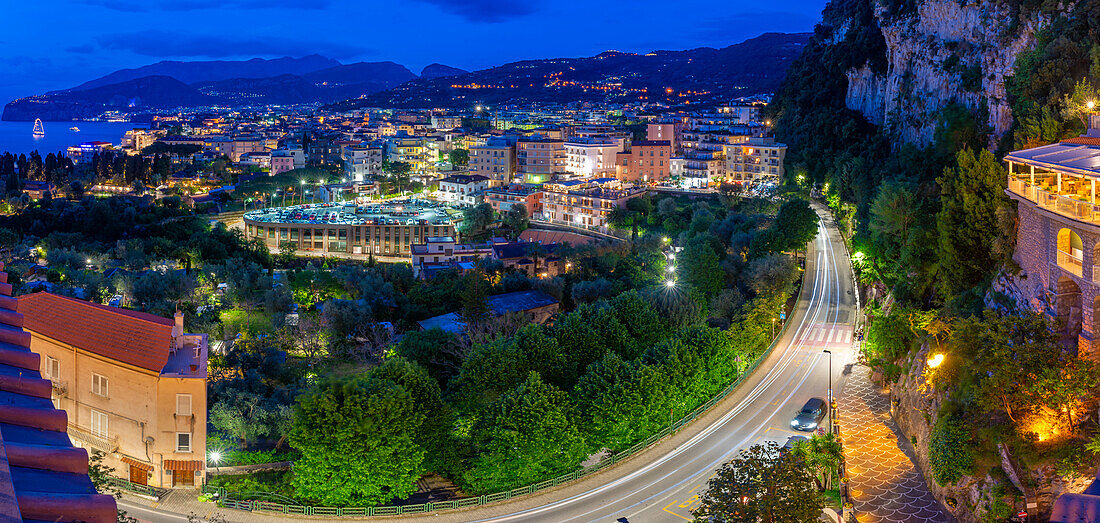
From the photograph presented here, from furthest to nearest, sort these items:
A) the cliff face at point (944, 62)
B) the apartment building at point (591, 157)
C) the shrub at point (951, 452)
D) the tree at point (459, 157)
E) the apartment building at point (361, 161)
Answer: the apartment building at point (361, 161), the tree at point (459, 157), the apartment building at point (591, 157), the cliff face at point (944, 62), the shrub at point (951, 452)

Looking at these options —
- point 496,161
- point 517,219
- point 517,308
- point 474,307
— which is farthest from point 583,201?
point 474,307

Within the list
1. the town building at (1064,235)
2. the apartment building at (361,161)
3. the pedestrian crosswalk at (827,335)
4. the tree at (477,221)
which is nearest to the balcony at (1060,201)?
the town building at (1064,235)

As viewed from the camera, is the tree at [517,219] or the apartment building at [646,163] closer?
the tree at [517,219]

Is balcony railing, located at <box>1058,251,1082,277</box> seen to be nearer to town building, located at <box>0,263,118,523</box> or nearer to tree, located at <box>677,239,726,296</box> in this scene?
tree, located at <box>677,239,726,296</box>

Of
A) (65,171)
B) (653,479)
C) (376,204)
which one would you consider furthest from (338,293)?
(65,171)

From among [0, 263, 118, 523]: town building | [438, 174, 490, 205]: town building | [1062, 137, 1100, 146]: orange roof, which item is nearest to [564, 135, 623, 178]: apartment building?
[438, 174, 490, 205]: town building

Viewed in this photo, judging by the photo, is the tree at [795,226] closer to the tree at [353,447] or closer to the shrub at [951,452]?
the shrub at [951,452]

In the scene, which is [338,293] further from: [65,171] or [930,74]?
[65,171]
